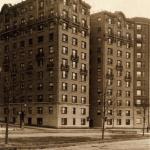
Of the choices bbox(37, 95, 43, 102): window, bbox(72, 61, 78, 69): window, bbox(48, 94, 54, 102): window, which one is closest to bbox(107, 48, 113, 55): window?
bbox(72, 61, 78, 69): window

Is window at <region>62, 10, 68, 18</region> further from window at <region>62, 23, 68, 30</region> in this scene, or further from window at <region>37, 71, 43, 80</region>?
window at <region>37, 71, 43, 80</region>

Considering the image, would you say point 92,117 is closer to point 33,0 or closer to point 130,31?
point 130,31

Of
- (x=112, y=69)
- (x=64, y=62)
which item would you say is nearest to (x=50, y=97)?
(x=64, y=62)

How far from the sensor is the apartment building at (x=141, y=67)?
12044 centimetres

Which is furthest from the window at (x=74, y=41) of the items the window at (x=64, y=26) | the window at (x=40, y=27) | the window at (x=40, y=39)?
the window at (x=40, y=27)

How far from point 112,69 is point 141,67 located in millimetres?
13006

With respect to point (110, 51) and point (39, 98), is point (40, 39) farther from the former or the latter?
point (110, 51)

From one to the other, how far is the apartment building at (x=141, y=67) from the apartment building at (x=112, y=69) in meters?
3.39

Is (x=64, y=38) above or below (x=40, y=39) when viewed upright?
below

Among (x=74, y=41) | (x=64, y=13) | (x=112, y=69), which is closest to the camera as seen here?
(x=64, y=13)

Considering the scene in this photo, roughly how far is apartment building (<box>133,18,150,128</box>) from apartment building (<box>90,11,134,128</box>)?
3.39 meters

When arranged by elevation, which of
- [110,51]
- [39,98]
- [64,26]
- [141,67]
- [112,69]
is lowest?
[39,98]

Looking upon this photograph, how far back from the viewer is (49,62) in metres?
96.6

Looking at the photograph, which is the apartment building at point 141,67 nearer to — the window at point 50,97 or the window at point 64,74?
the window at point 64,74
